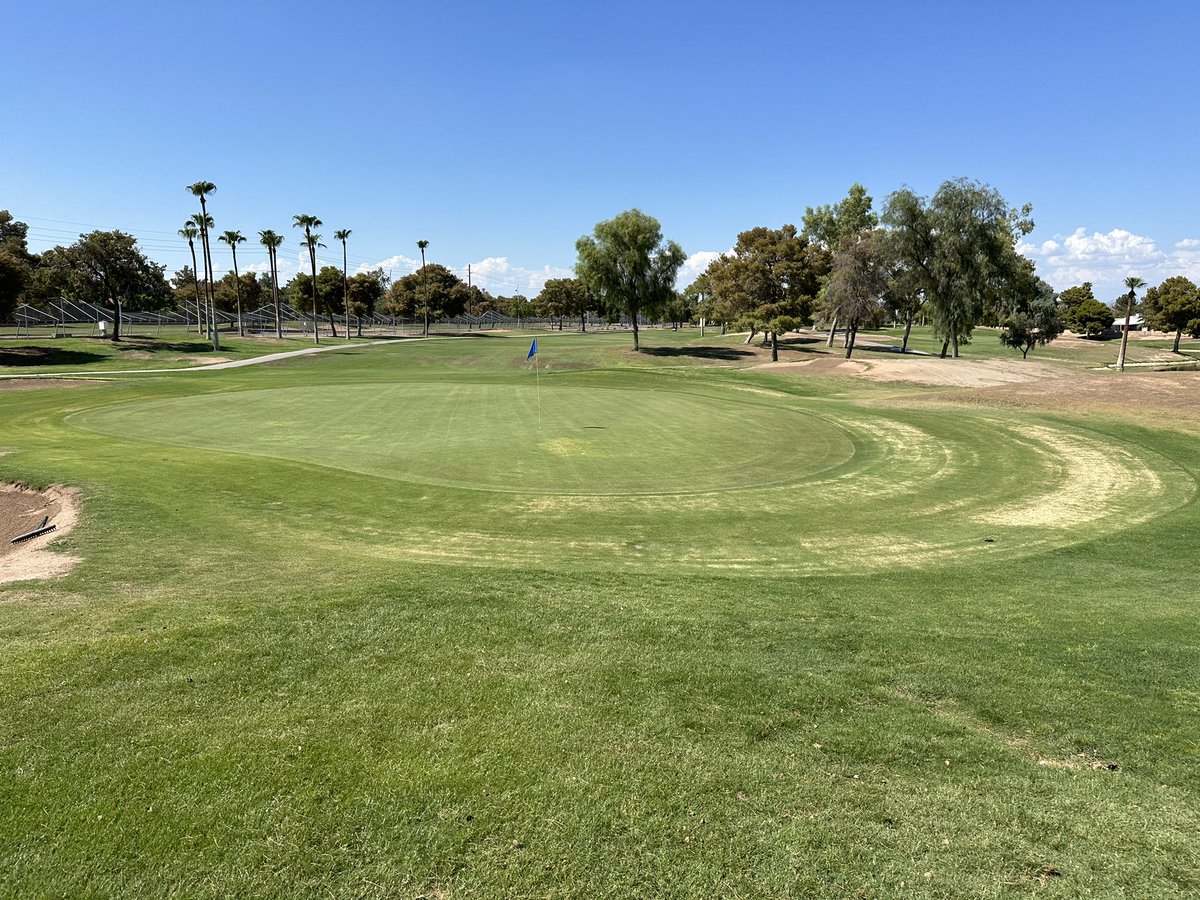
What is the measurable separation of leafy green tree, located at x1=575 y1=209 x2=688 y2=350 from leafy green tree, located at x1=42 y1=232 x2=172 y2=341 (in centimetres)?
4748

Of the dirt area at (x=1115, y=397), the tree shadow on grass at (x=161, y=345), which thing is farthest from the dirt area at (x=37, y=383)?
the dirt area at (x=1115, y=397)

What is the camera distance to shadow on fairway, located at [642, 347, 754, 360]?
225 feet

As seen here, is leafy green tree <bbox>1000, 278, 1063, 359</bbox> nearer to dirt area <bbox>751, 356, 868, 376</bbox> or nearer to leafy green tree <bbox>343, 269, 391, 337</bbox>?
dirt area <bbox>751, 356, 868, 376</bbox>

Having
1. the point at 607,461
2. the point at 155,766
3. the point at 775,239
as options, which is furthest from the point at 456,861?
the point at 775,239

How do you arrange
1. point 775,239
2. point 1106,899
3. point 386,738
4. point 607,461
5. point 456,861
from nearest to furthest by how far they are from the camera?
point 1106,899
point 456,861
point 386,738
point 607,461
point 775,239

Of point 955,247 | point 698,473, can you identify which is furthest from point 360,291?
point 698,473

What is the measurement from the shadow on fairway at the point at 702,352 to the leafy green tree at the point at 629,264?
8.07ft

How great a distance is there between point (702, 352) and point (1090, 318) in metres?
83.1

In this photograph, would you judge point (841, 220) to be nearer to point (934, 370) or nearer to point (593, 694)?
point (934, 370)

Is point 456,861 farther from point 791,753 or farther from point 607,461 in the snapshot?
point 607,461

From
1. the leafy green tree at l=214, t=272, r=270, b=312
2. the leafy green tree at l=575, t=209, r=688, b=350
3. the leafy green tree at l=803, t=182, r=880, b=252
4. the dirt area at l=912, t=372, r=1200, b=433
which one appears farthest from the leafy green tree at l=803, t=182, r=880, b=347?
the leafy green tree at l=214, t=272, r=270, b=312

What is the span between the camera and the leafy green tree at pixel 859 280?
62.2 meters

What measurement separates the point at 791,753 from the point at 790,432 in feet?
73.5

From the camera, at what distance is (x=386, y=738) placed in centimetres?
587
